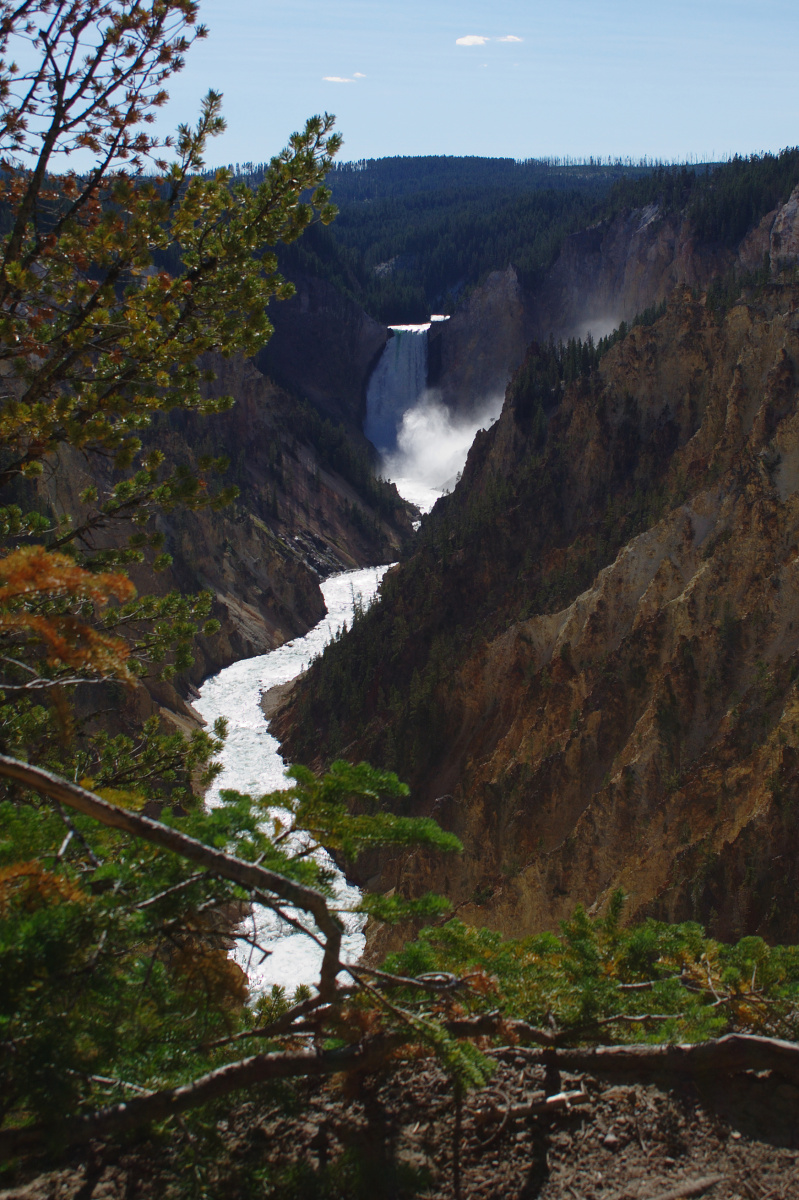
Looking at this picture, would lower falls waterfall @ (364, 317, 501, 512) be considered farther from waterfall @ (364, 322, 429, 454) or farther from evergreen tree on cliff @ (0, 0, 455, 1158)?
evergreen tree on cliff @ (0, 0, 455, 1158)

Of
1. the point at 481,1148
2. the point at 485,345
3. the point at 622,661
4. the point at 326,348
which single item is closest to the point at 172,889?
the point at 481,1148

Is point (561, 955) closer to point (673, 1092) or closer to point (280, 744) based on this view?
point (673, 1092)

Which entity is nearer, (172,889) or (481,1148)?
(172,889)

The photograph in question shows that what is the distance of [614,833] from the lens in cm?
1667

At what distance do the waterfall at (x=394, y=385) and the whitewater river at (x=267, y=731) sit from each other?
117ft

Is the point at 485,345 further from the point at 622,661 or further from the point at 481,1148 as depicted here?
the point at 481,1148

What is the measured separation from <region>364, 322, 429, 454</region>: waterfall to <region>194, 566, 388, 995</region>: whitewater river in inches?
1398

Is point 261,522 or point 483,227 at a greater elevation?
point 483,227

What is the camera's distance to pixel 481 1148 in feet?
15.4

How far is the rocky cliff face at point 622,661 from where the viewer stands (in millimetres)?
14672

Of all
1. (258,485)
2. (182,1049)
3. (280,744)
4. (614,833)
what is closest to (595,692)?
(614,833)

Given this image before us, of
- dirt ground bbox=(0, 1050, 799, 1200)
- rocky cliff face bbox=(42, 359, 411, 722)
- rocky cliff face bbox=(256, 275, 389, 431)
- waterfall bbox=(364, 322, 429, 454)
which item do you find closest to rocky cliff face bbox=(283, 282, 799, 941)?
dirt ground bbox=(0, 1050, 799, 1200)

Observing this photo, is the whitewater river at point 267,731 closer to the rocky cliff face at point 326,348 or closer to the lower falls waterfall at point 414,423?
the lower falls waterfall at point 414,423

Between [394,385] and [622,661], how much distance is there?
81.8m
